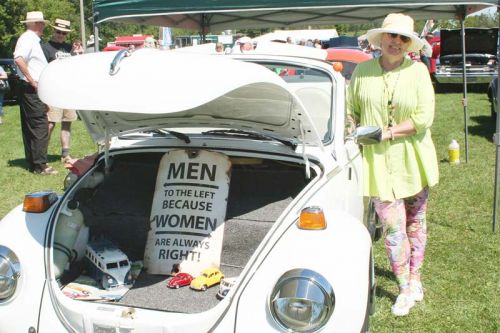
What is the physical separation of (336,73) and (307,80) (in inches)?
8.9

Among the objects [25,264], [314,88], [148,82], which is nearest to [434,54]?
[314,88]

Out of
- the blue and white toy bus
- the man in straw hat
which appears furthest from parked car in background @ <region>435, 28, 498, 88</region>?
the blue and white toy bus

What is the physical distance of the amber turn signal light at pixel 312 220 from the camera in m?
2.98

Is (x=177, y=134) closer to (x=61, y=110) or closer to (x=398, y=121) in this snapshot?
(x=398, y=121)

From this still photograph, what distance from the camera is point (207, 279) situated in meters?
3.46

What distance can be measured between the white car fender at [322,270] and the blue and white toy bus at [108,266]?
3.32ft

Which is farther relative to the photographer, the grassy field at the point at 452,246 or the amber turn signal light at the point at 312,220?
the grassy field at the point at 452,246

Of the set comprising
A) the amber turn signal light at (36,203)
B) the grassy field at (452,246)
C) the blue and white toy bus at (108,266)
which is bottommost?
the grassy field at (452,246)

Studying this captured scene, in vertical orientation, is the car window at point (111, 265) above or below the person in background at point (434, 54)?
below

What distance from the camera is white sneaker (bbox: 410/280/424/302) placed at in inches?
167

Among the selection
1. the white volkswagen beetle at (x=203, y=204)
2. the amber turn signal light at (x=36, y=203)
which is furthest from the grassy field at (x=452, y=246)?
the amber turn signal light at (x=36, y=203)

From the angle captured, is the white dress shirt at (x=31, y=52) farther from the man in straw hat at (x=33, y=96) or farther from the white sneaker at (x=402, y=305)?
the white sneaker at (x=402, y=305)

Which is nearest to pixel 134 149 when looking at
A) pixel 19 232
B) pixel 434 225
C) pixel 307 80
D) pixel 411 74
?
pixel 19 232

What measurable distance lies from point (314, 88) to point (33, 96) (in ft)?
18.4
